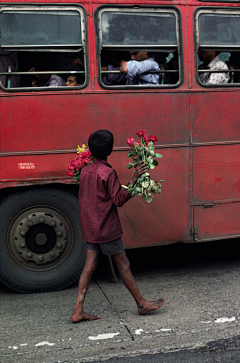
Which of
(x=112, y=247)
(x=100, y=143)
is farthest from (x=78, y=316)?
(x=100, y=143)

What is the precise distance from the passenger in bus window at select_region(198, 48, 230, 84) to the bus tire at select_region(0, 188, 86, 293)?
187cm

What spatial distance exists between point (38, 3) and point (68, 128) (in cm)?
123

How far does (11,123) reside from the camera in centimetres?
487

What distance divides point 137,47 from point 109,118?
774 mm

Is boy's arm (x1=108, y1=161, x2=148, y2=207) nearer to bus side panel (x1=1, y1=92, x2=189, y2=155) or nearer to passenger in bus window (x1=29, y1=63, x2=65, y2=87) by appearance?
bus side panel (x1=1, y1=92, x2=189, y2=155)

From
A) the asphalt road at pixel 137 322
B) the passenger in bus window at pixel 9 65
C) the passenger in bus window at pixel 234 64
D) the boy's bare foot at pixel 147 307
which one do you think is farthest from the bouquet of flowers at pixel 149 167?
the passenger in bus window at pixel 234 64

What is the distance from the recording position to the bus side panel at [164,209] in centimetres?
522

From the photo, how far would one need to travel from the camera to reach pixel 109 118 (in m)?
5.10

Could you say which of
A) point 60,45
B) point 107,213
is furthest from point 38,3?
point 107,213

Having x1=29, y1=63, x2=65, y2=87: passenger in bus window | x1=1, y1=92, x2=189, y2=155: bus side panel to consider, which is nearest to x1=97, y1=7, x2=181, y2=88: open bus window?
x1=1, y1=92, x2=189, y2=155: bus side panel

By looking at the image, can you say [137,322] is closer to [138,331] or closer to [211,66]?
[138,331]

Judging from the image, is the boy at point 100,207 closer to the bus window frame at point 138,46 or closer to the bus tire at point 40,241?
the bus tire at point 40,241

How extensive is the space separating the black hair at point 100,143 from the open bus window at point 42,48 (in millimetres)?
1165

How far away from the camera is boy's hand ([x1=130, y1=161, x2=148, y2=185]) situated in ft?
12.8
